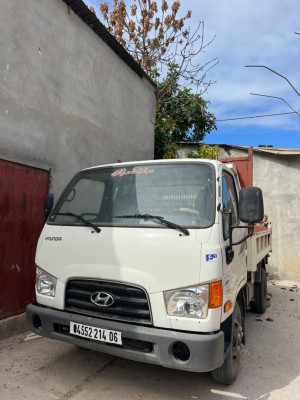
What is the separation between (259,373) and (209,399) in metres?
0.85

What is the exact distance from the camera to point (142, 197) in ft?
10.5

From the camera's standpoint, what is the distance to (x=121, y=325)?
2678 mm

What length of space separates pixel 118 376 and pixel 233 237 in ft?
5.83

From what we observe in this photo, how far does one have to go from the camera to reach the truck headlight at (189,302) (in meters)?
2.55

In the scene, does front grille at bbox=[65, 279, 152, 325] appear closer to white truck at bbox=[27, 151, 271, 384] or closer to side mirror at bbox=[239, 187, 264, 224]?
white truck at bbox=[27, 151, 271, 384]

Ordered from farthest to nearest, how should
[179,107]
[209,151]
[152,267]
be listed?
[179,107] → [209,151] → [152,267]

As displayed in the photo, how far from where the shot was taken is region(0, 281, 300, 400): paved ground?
302 centimetres

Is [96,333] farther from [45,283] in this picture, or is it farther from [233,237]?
[233,237]

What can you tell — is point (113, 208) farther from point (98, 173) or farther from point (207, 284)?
point (207, 284)

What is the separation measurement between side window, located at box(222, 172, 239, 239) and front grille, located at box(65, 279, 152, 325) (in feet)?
3.02

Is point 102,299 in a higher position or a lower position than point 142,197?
lower

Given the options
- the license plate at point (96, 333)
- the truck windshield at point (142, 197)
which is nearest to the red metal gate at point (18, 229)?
the truck windshield at point (142, 197)

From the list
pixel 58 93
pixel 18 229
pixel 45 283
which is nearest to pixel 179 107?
pixel 58 93

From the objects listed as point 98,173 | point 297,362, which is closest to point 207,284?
point 98,173
